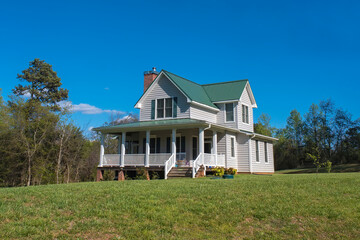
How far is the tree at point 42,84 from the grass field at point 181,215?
29747 millimetres

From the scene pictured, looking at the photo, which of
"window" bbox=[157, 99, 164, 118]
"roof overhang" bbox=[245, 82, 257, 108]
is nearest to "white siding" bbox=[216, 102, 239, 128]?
"roof overhang" bbox=[245, 82, 257, 108]

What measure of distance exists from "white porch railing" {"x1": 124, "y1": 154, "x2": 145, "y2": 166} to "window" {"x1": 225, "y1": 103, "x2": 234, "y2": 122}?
7797 millimetres

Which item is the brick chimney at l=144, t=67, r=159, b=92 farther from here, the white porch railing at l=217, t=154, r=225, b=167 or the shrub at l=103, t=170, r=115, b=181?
the white porch railing at l=217, t=154, r=225, b=167

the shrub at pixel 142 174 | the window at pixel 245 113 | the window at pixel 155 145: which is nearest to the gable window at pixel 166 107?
the window at pixel 155 145

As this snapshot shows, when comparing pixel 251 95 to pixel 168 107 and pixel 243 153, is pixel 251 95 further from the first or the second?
pixel 168 107

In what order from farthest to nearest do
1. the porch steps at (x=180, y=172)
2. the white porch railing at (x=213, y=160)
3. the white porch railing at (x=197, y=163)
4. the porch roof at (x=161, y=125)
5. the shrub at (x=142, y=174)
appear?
the white porch railing at (x=213, y=160)
the shrub at (x=142, y=174)
the porch roof at (x=161, y=125)
the porch steps at (x=180, y=172)
the white porch railing at (x=197, y=163)

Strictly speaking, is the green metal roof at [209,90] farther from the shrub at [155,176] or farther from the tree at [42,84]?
the tree at [42,84]

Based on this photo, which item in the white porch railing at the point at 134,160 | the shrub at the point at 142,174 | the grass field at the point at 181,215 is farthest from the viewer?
the white porch railing at the point at 134,160

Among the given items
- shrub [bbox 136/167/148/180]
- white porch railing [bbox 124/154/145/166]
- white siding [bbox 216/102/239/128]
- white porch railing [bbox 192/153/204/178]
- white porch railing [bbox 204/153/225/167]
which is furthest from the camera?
white siding [bbox 216/102/239/128]

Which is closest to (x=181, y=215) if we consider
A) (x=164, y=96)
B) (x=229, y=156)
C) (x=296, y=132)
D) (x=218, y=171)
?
(x=218, y=171)

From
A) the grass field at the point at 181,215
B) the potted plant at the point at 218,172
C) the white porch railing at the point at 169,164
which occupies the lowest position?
the grass field at the point at 181,215

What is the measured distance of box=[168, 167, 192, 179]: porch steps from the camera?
61.0ft

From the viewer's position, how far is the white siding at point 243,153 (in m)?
23.6

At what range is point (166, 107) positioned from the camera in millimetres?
23281
